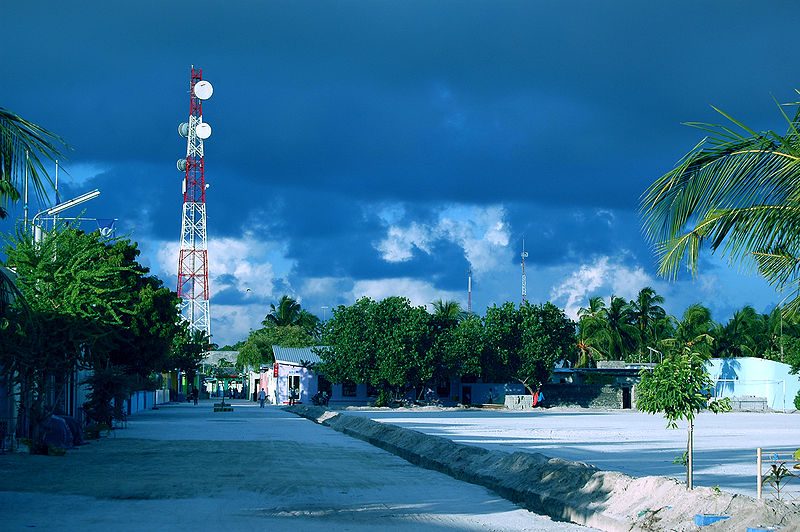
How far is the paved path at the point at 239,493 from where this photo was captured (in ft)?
44.0

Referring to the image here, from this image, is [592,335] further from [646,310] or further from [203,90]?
[203,90]

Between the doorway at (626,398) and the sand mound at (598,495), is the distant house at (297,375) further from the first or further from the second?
the sand mound at (598,495)

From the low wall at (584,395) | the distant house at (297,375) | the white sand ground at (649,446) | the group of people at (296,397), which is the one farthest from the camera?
the distant house at (297,375)

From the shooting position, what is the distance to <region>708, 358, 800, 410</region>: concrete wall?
7494 centimetres

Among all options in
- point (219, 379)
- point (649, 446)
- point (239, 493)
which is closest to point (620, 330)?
point (219, 379)

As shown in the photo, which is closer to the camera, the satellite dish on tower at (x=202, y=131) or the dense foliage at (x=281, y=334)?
the satellite dish on tower at (x=202, y=131)

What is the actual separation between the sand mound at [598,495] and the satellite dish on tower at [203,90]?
190 feet

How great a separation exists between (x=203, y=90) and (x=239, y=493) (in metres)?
63.7

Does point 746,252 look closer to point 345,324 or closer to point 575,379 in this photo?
point 345,324

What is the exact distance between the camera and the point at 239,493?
1672 cm

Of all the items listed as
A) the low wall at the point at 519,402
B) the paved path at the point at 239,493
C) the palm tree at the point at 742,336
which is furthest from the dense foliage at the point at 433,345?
the paved path at the point at 239,493

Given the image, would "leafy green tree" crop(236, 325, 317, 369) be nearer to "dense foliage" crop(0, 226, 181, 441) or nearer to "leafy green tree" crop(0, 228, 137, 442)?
"dense foliage" crop(0, 226, 181, 441)

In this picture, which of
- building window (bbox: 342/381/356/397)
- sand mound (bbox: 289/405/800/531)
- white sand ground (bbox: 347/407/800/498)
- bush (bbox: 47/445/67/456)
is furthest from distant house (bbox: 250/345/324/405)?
sand mound (bbox: 289/405/800/531)

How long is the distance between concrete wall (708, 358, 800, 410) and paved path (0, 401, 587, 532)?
5378 centimetres
